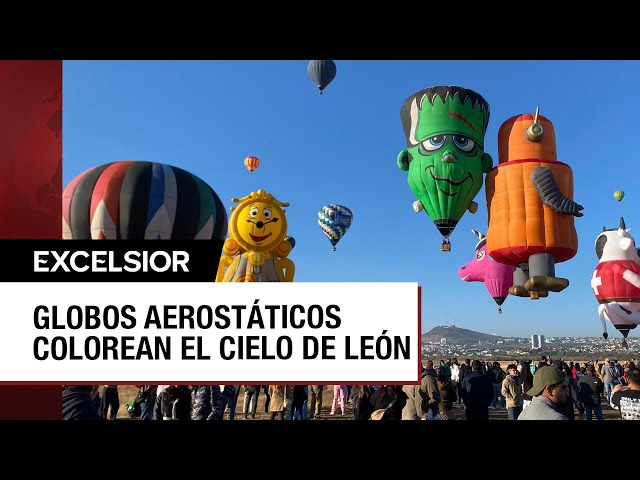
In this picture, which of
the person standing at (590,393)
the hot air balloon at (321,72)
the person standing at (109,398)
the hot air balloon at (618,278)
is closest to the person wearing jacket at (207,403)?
the person standing at (109,398)

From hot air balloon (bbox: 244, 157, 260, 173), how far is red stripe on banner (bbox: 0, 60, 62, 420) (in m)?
20.5

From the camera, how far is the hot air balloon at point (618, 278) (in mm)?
20172

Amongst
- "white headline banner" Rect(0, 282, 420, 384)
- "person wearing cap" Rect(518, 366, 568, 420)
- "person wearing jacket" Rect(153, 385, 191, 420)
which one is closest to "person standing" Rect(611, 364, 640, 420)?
"person wearing cap" Rect(518, 366, 568, 420)

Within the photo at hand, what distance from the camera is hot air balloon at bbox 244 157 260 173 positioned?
967 inches

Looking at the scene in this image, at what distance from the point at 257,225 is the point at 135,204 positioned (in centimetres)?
462

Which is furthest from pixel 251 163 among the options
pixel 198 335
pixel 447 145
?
pixel 198 335

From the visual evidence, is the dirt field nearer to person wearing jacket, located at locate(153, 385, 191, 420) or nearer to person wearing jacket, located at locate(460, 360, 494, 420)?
person wearing jacket, located at locate(460, 360, 494, 420)

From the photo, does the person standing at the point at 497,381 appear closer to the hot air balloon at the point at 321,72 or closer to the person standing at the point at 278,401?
the person standing at the point at 278,401

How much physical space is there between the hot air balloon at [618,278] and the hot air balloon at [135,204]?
13452 millimetres

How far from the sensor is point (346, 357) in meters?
2.88
